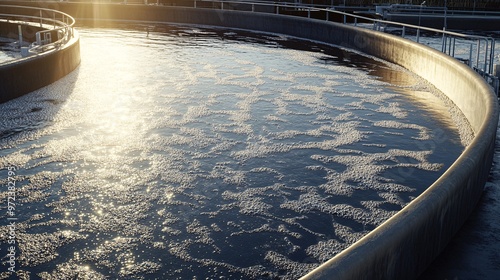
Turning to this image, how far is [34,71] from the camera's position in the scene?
49.8 feet

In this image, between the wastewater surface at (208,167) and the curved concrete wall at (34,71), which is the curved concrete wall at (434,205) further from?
the curved concrete wall at (34,71)

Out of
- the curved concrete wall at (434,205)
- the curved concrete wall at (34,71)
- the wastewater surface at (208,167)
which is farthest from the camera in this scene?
the curved concrete wall at (34,71)

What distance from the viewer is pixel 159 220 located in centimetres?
742

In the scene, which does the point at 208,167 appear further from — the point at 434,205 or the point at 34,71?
the point at 34,71

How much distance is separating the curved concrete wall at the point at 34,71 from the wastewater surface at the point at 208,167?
0.34 meters

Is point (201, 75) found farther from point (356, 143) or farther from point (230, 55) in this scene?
point (356, 143)

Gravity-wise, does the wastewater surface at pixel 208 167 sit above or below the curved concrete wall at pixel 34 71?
below

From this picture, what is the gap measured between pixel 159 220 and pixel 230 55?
1536cm

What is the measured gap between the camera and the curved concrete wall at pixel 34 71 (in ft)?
45.7

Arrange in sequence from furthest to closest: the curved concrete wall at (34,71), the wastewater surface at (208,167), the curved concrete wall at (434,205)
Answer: the curved concrete wall at (34,71), the wastewater surface at (208,167), the curved concrete wall at (434,205)

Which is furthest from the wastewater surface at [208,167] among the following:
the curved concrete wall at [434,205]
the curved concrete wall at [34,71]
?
the curved concrete wall at [434,205]

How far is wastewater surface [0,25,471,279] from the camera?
6.63 m

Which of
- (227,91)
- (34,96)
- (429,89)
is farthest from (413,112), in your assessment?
(34,96)

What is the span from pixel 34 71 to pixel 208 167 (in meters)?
7.64
